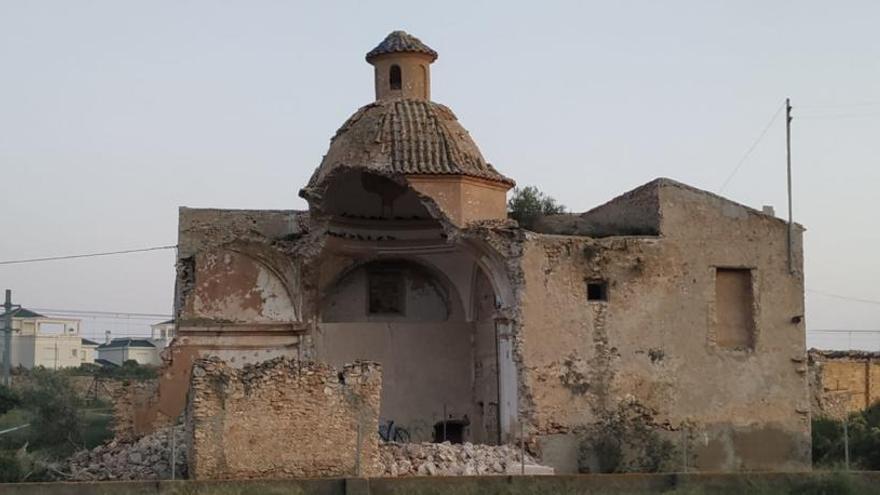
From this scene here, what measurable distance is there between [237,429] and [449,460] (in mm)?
3816

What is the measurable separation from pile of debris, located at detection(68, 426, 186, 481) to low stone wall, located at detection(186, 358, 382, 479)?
109cm

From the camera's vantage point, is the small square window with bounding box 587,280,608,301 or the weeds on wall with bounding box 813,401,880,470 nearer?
the small square window with bounding box 587,280,608,301

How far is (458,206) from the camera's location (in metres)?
22.2

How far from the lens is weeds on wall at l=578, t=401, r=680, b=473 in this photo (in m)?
20.3

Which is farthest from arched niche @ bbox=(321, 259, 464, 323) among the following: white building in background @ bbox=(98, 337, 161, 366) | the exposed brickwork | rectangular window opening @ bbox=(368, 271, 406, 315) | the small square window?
white building in background @ bbox=(98, 337, 161, 366)

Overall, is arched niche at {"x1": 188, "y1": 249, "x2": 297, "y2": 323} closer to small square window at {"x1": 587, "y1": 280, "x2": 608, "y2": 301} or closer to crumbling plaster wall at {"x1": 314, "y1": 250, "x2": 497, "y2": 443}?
crumbling plaster wall at {"x1": 314, "y1": 250, "x2": 497, "y2": 443}

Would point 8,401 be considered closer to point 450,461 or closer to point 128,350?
point 450,461

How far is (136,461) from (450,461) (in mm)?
5132

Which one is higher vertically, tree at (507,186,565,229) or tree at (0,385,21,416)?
tree at (507,186,565,229)

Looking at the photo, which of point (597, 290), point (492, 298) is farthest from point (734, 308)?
point (492, 298)

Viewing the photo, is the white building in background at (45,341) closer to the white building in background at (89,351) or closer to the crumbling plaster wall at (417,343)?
the white building in background at (89,351)

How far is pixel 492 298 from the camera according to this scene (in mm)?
23438

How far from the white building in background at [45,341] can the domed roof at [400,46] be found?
6494 cm

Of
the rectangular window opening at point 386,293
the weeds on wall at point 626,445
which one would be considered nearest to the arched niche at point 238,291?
the rectangular window opening at point 386,293
